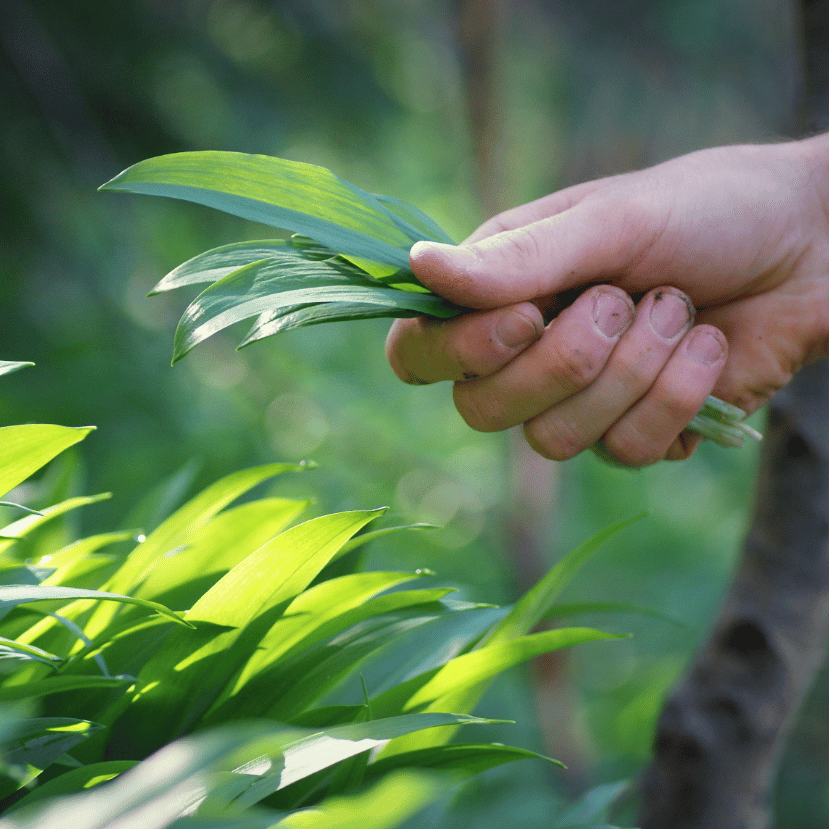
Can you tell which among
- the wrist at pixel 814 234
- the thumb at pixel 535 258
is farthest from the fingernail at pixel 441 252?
the wrist at pixel 814 234

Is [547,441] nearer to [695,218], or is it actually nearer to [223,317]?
[695,218]

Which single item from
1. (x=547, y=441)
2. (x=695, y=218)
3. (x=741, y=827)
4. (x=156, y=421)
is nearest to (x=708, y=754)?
(x=741, y=827)

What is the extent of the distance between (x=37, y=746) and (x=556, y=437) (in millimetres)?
448

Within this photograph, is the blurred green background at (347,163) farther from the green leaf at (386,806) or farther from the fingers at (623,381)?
the green leaf at (386,806)

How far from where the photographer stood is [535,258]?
20.0 inches

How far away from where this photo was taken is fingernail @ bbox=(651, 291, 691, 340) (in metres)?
0.58

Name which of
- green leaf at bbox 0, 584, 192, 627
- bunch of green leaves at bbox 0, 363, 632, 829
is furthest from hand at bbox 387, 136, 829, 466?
green leaf at bbox 0, 584, 192, 627

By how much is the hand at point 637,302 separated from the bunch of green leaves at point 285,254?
0.11ft

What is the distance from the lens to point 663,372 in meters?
0.59

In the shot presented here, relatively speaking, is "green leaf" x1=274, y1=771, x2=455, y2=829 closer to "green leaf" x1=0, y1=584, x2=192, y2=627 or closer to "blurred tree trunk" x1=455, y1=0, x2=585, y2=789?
"green leaf" x1=0, y1=584, x2=192, y2=627

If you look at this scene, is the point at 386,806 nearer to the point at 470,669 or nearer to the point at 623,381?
the point at 470,669

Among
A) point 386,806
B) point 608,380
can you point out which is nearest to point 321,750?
point 386,806

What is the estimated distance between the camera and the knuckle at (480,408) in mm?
610

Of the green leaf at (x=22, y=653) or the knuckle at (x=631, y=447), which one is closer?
the green leaf at (x=22, y=653)
